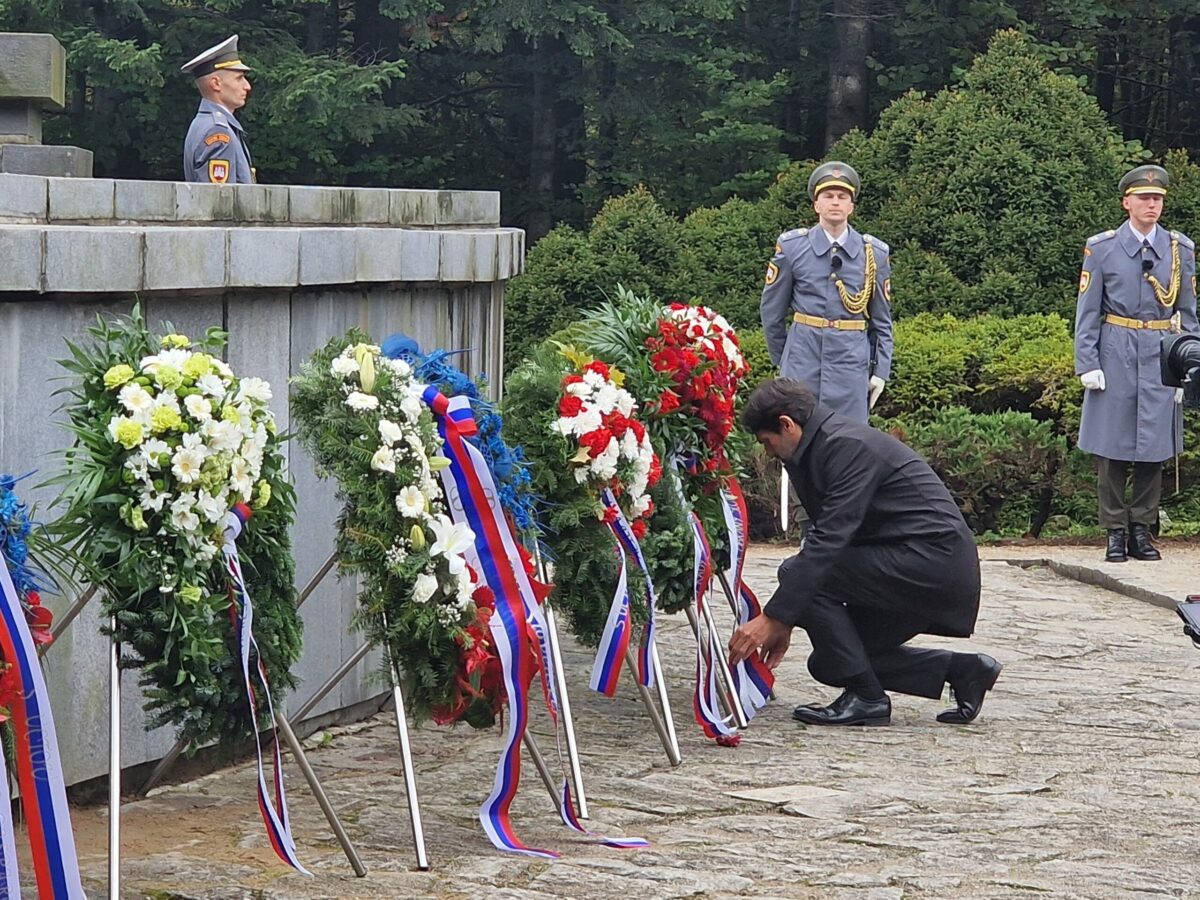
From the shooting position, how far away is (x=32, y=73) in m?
8.28

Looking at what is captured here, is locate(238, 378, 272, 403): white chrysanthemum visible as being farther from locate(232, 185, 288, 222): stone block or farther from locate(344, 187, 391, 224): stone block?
locate(344, 187, 391, 224): stone block

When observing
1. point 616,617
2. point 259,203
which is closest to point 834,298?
point 259,203

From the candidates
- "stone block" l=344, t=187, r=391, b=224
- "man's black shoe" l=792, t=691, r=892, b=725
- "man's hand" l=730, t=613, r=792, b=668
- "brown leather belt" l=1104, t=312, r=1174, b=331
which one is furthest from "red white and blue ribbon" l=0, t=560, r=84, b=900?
"brown leather belt" l=1104, t=312, r=1174, b=331

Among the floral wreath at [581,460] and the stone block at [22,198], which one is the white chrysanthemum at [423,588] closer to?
the floral wreath at [581,460]

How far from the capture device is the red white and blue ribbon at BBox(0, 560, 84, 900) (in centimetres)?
368

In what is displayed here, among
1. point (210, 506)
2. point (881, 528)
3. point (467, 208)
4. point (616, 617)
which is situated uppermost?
point (467, 208)

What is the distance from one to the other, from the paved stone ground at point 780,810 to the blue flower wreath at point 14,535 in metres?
0.88

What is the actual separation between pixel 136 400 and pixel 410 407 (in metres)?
0.79

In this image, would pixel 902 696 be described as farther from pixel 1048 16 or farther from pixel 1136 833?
pixel 1048 16

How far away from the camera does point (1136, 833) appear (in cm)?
491

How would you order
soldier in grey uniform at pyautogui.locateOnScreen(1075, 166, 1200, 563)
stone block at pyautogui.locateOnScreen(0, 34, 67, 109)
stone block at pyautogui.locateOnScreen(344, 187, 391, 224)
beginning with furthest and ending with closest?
soldier in grey uniform at pyautogui.locateOnScreen(1075, 166, 1200, 563), stone block at pyautogui.locateOnScreen(0, 34, 67, 109), stone block at pyautogui.locateOnScreen(344, 187, 391, 224)

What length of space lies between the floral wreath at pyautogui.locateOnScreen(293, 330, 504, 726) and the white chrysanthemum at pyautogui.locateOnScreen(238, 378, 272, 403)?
0.32 meters

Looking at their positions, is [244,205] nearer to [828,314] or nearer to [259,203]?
[259,203]

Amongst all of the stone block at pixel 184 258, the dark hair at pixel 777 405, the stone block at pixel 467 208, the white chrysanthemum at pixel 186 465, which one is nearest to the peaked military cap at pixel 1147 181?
the stone block at pixel 467 208
